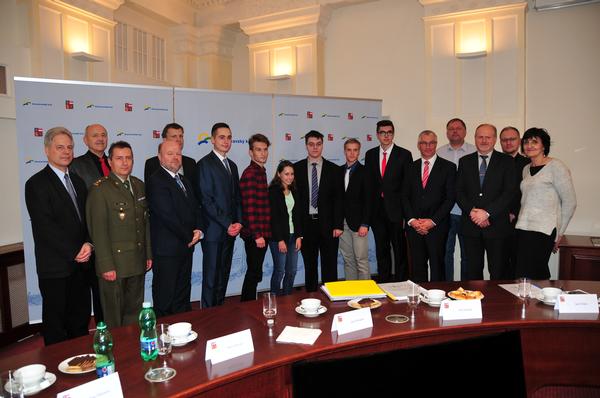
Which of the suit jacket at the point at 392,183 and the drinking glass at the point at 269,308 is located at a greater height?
the suit jacket at the point at 392,183

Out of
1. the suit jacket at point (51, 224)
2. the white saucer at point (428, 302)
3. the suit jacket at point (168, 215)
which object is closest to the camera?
the white saucer at point (428, 302)

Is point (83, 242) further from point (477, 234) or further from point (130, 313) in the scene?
point (477, 234)

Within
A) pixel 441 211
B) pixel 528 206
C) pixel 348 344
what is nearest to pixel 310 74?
pixel 441 211

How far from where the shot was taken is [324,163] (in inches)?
167

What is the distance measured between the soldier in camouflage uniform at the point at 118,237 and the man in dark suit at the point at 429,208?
2333 millimetres

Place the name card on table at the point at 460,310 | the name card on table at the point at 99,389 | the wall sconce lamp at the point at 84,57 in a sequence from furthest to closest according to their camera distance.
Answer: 1. the wall sconce lamp at the point at 84,57
2. the name card on table at the point at 460,310
3. the name card on table at the point at 99,389

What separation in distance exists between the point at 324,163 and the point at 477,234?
→ 1.47 m

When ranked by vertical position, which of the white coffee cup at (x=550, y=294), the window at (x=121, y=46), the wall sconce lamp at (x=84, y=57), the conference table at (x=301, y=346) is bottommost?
the conference table at (x=301, y=346)

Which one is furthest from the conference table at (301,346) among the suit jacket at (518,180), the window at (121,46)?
the window at (121,46)

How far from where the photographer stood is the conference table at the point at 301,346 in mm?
1484

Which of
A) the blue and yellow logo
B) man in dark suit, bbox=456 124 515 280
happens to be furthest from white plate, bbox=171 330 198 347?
the blue and yellow logo

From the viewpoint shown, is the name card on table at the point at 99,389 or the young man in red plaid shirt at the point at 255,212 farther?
the young man in red plaid shirt at the point at 255,212

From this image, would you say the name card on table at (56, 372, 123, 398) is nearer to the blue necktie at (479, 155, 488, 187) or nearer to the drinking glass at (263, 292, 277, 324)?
the drinking glass at (263, 292, 277, 324)

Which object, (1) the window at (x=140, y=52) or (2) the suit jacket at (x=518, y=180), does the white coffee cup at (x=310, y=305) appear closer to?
(2) the suit jacket at (x=518, y=180)
